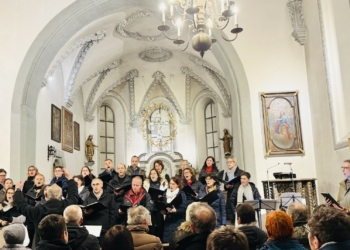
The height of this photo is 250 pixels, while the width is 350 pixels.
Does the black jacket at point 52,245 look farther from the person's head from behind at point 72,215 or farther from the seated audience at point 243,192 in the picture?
the seated audience at point 243,192

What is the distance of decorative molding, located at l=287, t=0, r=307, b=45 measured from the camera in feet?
28.0

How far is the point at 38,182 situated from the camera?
608 centimetres

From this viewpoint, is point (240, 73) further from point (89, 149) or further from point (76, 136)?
point (89, 149)

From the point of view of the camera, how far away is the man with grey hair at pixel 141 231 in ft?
10.3

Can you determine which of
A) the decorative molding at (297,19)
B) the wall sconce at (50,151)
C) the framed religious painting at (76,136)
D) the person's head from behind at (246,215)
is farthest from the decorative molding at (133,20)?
the person's head from behind at (246,215)

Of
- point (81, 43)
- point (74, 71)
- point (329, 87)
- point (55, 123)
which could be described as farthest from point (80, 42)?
point (329, 87)

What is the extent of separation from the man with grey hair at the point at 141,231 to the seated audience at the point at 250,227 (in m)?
0.73

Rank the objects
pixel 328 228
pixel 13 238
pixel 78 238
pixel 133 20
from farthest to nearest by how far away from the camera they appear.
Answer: pixel 133 20 < pixel 78 238 < pixel 13 238 < pixel 328 228

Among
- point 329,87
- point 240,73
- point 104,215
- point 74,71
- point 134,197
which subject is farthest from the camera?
point 74,71

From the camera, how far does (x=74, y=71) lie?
1230cm

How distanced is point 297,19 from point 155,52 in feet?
22.4

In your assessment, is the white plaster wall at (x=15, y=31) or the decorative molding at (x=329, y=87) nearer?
the decorative molding at (x=329, y=87)

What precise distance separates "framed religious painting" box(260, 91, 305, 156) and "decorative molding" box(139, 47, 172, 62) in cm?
664

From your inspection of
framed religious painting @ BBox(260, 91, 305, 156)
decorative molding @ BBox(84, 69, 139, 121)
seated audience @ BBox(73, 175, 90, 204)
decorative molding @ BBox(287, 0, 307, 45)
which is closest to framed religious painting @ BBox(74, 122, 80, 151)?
decorative molding @ BBox(84, 69, 139, 121)
